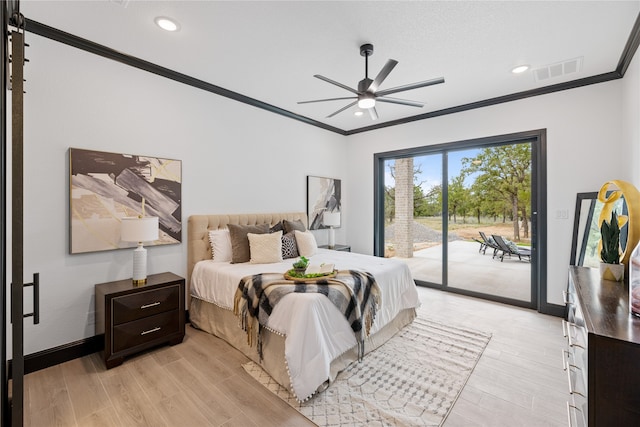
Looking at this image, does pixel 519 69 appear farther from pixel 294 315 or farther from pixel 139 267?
pixel 139 267

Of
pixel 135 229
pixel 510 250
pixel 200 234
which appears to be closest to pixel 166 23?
pixel 135 229

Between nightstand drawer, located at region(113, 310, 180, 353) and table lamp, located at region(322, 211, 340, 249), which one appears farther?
table lamp, located at region(322, 211, 340, 249)

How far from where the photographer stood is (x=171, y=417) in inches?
73.4

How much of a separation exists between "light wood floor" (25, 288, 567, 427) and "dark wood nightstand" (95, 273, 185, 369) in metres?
0.14

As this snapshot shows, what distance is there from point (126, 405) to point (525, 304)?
4.64 meters

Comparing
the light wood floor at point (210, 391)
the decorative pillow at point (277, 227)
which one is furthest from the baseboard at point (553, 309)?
the decorative pillow at point (277, 227)

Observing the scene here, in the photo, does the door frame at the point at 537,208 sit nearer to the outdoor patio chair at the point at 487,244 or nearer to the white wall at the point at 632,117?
the outdoor patio chair at the point at 487,244

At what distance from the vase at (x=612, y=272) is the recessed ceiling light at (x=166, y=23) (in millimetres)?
3915

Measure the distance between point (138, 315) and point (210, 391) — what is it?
1.01 m

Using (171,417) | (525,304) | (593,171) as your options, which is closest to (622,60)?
(593,171)

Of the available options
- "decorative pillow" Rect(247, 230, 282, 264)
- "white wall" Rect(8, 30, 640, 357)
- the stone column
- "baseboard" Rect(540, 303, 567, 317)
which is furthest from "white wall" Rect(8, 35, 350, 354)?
"baseboard" Rect(540, 303, 567, 317)

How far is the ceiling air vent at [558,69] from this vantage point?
9.77ft

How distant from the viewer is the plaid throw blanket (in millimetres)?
2285

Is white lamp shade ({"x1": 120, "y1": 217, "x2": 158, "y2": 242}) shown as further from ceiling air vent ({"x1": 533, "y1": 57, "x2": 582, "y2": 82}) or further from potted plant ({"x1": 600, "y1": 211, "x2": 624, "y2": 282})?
ceiling air vent ({"x1": 533, "y1": 57, "x2": 582, "y2": 82})
